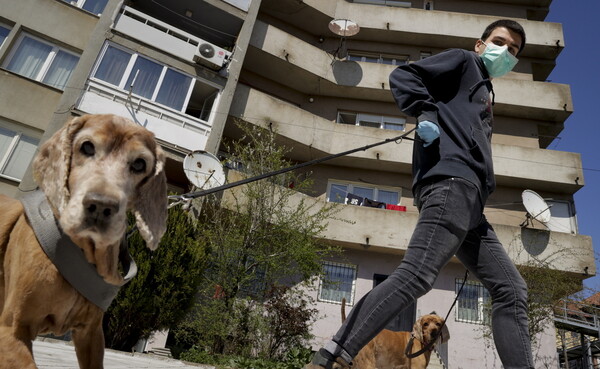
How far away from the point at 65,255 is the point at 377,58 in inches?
917

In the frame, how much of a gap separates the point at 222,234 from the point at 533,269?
12172 millimetres

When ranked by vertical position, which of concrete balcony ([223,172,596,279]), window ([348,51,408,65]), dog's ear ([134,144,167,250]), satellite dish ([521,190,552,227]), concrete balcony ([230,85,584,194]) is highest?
window ([348,51,408,65])

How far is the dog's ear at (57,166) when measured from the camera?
1.71 m

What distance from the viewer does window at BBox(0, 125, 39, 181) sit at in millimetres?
12977

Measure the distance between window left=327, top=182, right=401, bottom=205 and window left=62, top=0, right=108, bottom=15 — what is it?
13.0 meters

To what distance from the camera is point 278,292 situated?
37.7 ft

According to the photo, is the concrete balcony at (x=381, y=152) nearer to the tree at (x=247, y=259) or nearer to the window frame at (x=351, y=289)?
the tree at (x=247, y=259)

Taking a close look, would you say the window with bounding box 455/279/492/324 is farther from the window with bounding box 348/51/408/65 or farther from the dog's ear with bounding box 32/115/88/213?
the dog's ear with bounding box 32/115/88/213

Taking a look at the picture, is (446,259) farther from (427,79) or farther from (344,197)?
(344,197)

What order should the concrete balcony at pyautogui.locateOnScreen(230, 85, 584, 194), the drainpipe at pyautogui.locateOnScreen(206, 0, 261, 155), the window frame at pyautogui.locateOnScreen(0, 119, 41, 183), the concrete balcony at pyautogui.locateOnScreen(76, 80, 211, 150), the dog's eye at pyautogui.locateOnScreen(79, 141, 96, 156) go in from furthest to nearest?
the concrete balcony at pyautogui.locateOnScreen(230, 85, 584, 194)
the drainpipe at pyautogui.locateOnScreen(206, 0, 261, 155)
the concrete balcony at pyautogui.locateOnScreen(76, 80, 211, 150)
the window frame at pyautogui.locateOnScreen(0, 119, 41, 183)
the dog's eye at pyautogui.locateOnScreen(79, 141, 96, 156)

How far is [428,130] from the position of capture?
261 cm

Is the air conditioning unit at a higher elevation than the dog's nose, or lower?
higher

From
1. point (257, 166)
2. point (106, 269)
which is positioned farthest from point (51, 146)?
point (257, 166)

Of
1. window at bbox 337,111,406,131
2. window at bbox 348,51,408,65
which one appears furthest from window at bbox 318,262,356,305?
window at bbox 348,51,408,65
